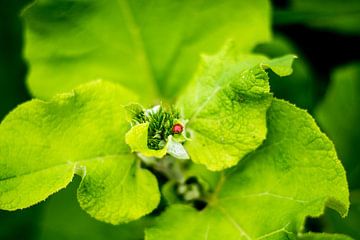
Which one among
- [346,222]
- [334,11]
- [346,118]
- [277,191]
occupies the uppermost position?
[277,191]

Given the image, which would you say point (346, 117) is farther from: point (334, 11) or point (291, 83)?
point (334, 11)

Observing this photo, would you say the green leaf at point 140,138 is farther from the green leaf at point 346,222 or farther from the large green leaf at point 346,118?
the large green leaf at point 346,118

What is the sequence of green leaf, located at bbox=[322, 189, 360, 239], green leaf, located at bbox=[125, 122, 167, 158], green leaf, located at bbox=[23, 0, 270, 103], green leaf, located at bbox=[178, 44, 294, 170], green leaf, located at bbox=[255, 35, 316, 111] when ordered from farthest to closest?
green leaf, located at bbox=[255, 35, 316, 111]
green leaf, located at bbox=[322, 189, 360, 239]
green leaf, located at bbox=[23, 0, 270, 103]
green leaf, located at bbox=[178, 44, 294, 170]
green leaf, located at bbox=[125, 122, 167, 158]

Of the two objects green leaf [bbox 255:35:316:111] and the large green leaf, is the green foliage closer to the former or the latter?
green leaf [bbox 255:35:316:111]

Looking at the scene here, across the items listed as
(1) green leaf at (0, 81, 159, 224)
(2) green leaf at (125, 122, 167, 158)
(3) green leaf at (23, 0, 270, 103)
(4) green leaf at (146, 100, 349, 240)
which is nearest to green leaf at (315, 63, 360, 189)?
(3) green leaf at (23, 0, 270, 103)

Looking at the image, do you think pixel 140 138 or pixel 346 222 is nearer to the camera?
pixel 140 138

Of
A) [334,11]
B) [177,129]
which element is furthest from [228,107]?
[334,11]

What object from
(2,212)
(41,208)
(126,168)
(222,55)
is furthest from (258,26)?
(2,212)
